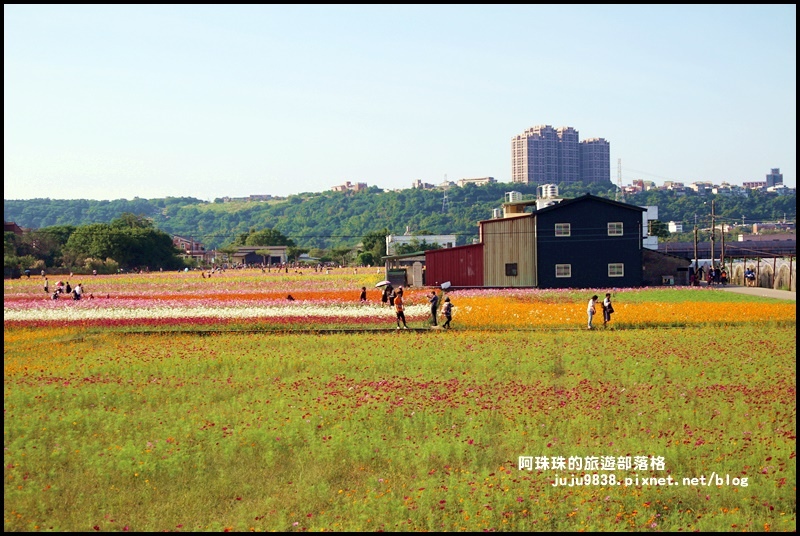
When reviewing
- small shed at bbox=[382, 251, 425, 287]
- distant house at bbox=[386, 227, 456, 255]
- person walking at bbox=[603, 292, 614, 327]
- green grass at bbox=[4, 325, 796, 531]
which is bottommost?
green grass at bbox=[4, 325, 796, 531]

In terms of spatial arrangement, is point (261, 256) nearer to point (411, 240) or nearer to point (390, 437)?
point (411, 240)

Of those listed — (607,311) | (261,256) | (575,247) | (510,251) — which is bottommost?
(607,311)

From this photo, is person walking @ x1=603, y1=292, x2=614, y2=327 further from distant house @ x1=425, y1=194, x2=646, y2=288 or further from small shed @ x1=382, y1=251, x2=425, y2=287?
small shed @ x1=382, y1=251, x2=425, y2=287

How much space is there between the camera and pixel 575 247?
56938mm

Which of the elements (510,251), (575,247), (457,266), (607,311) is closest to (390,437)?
(607,311)

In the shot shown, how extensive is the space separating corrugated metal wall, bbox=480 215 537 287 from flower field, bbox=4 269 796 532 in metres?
29.6

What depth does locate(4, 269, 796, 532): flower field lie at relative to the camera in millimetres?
11367

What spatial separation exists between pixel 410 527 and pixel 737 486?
492 centimetres

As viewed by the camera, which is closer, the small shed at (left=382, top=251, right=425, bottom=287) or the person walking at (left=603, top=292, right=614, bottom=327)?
the person walking at (left=603, top=292, right=614, bottom=327)

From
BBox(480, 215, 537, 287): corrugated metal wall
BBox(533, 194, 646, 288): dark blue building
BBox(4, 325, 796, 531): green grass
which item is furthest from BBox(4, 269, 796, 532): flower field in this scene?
BBox(480, 215, 537, 287): corrugated metal wall

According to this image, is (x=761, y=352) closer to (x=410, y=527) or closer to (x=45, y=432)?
(x=410, y=527)

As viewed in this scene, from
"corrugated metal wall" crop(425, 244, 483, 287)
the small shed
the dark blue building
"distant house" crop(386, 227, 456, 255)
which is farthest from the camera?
"distant house" crop(386, 227, 456, 255)

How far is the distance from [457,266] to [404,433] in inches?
1762

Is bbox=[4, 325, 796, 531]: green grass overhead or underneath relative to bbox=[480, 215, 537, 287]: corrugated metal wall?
underneath
